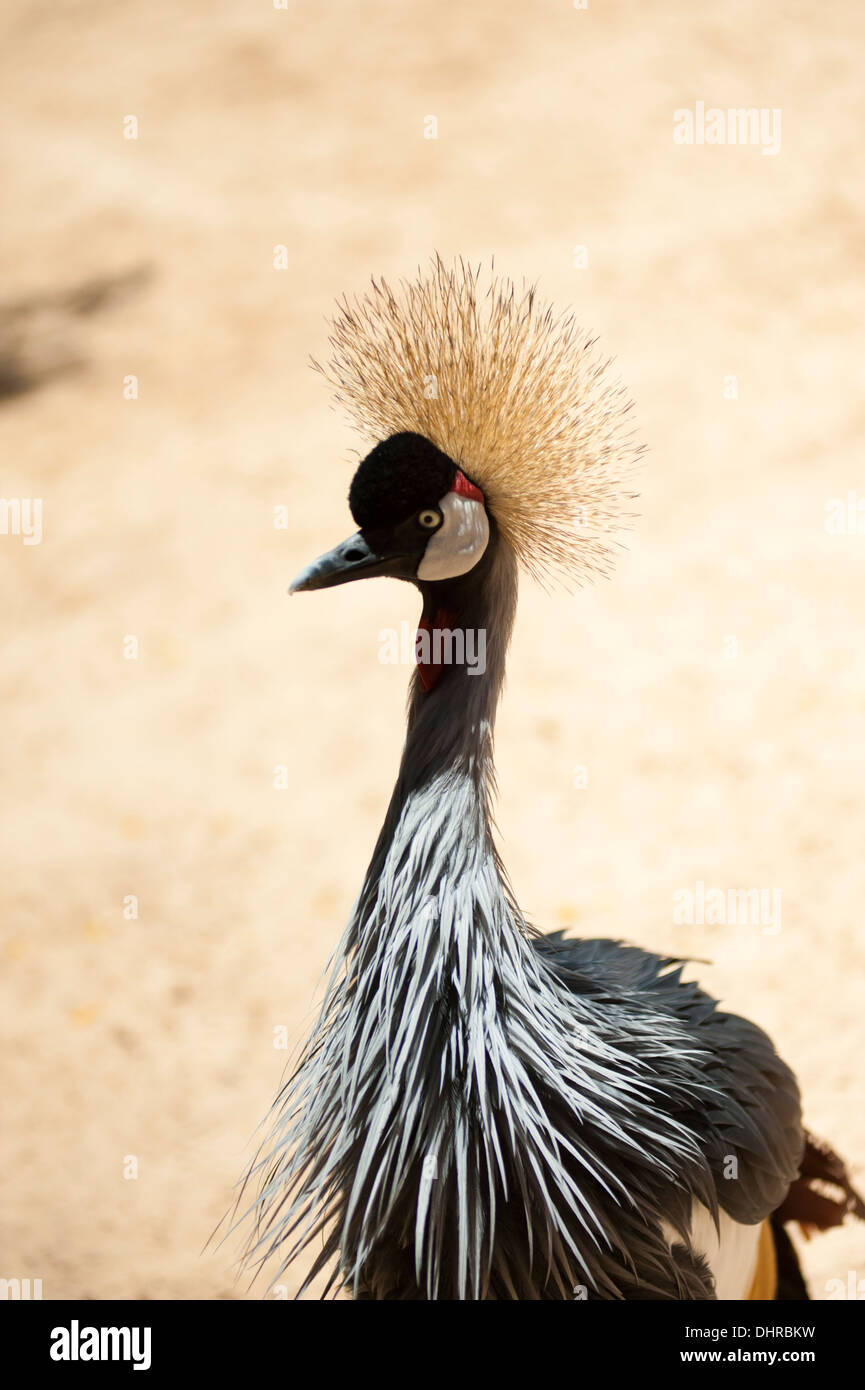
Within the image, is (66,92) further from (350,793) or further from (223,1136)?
(223,1136)

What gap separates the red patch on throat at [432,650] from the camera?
5.29 feet

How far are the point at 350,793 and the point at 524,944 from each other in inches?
86.1

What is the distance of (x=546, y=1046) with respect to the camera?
1.62m

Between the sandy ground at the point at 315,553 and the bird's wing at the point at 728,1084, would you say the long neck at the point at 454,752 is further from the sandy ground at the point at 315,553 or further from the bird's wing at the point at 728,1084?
the sandy ground at the point at 315,553

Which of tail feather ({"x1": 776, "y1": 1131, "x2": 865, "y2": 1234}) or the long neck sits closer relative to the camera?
the long neck

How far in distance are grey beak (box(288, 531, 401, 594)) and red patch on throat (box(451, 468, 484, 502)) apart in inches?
4.5

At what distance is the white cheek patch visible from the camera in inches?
60.9

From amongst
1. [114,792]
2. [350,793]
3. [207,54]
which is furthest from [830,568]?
[207,54]

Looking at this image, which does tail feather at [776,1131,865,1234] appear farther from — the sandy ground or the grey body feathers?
the grey body feathers

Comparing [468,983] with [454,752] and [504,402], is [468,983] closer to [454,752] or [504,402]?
[454,752]

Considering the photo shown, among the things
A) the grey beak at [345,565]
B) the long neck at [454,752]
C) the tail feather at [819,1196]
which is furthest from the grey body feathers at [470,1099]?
the tail feather at [819,1196]

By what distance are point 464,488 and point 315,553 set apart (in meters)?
3.21

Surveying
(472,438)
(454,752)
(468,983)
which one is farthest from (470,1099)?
(472,438)

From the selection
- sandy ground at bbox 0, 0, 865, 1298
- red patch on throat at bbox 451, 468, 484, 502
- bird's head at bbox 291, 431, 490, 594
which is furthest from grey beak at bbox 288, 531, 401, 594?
sandy ground at bbox 0, 0, 865, 1298
